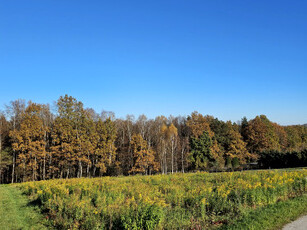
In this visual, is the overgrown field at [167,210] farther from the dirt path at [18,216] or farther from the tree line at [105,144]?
the tree line at [105,144]

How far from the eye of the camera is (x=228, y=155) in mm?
46375

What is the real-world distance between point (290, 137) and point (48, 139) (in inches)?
2466

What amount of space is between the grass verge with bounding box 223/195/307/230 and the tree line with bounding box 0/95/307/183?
29.0m

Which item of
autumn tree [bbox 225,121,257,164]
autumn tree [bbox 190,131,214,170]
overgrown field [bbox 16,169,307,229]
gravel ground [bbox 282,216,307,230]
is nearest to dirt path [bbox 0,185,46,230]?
overgrown field [bbox 16,169,307,229]

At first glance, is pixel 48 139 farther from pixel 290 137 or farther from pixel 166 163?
pixel 290 137

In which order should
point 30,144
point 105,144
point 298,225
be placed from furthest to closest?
point 105,144 → point 30,144 → point 298,225

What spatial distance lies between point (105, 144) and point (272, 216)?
102 ft

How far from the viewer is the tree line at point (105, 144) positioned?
33.2 metres

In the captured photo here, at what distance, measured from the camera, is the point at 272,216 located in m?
7.84

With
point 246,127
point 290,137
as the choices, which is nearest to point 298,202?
point 246,127

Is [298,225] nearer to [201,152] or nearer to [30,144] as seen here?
[30,144]

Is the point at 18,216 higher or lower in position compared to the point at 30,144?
lower

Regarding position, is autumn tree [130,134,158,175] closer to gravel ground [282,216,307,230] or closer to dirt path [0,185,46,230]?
dirt path [0,185,46,230]

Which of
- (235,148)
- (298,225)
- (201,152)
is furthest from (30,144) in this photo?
(235,148)
